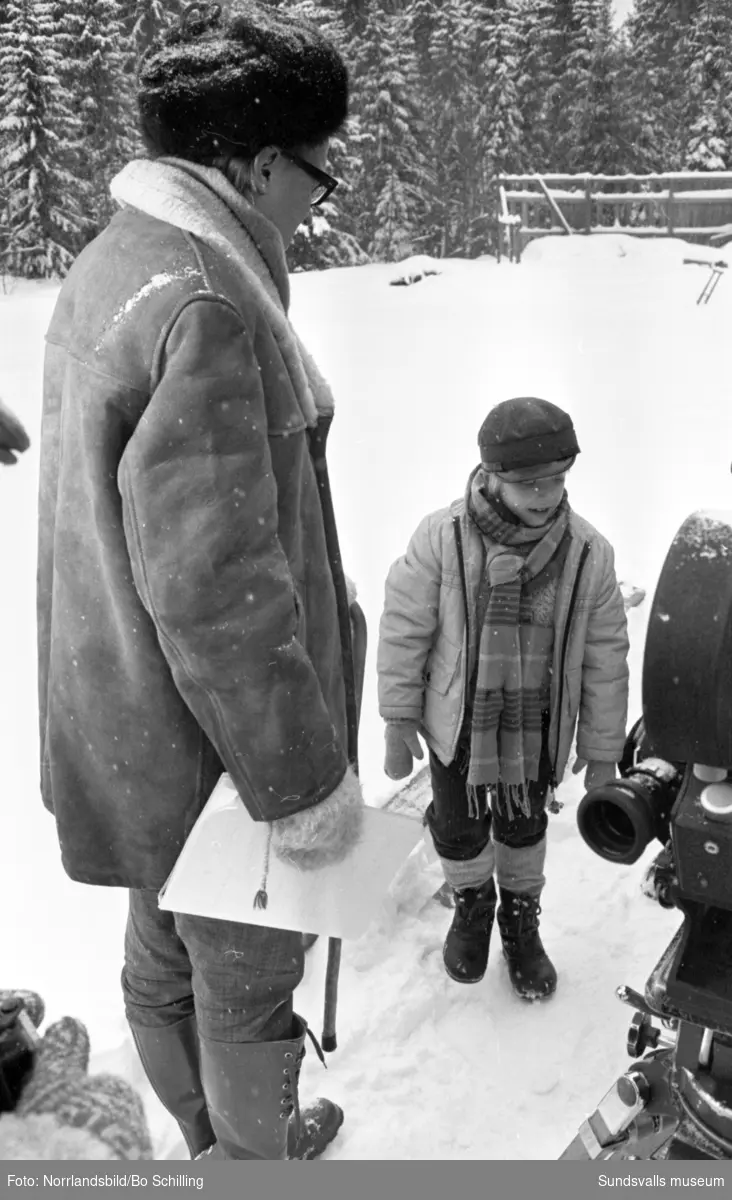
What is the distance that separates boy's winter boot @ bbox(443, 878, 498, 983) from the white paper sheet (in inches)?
35.6

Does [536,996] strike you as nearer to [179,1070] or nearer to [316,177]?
[179,1070]

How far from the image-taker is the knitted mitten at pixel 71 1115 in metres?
1.73

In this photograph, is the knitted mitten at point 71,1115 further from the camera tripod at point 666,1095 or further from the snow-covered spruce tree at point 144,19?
the snow-covered spruce tree at point 144,19

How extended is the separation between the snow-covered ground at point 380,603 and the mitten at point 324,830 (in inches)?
34.4

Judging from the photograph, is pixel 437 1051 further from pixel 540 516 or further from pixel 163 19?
pixel 163 19

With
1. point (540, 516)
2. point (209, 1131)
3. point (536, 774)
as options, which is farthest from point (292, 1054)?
point (540, 516)

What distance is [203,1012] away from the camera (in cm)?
150

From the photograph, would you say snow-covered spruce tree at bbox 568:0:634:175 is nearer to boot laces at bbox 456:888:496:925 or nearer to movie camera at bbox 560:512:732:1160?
boot laces at bbox 456:888:496:925

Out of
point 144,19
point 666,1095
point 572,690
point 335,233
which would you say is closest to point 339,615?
point 572,690

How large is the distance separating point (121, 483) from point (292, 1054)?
3.10 feet

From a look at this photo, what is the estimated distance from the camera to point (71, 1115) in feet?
5.86

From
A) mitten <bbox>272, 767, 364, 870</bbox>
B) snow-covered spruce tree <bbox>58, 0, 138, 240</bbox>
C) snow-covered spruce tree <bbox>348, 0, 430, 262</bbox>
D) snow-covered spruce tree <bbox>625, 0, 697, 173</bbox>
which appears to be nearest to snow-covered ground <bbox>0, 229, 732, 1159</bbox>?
mitten <bbox>272, 767, 364, 870</bbox>

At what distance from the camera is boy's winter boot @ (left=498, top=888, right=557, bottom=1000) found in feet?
7.49

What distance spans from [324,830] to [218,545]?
452 mm
